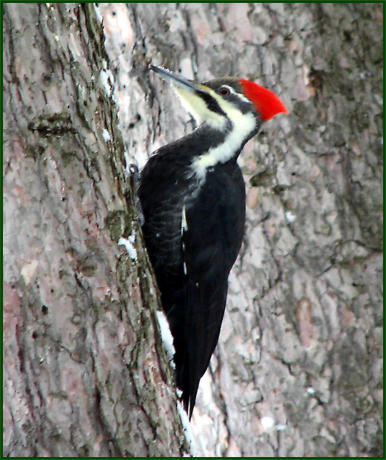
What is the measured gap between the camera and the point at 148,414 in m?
1.90

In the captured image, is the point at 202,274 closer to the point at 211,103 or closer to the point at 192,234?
the point at 192,234

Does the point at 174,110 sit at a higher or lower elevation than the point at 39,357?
higher

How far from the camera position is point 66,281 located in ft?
5.92

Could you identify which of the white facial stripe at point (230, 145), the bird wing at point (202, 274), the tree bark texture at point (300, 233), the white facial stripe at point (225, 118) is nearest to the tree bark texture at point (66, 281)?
the bird wing at point (202, 274)

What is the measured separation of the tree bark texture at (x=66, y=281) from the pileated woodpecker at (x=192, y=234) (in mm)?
827

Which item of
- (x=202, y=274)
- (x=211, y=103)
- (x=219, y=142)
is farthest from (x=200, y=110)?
(x=202, y=274)

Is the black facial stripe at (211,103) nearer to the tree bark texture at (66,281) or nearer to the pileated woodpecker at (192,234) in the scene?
the pileated woodpecker at (192,234)

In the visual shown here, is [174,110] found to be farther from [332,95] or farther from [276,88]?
[332,95]

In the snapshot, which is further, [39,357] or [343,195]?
[343,195]

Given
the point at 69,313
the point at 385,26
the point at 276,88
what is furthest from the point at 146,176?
the point at 385,26

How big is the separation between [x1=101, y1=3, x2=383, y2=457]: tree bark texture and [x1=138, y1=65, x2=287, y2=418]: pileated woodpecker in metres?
0.49

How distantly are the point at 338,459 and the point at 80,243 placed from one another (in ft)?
7.32

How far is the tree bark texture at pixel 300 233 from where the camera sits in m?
3.43

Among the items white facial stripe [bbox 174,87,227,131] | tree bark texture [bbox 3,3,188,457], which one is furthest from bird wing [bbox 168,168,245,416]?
tree bark texture [bbox 3,3,188,457]
